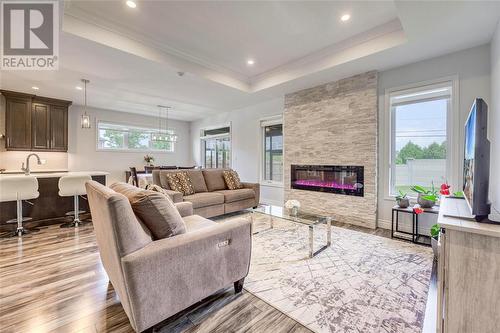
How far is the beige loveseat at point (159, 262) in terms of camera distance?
1283 mm

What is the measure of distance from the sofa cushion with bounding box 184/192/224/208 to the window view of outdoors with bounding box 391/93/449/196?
3121 millimetres

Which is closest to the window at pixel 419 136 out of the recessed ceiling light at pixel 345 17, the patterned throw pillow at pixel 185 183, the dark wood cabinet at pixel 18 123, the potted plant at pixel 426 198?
the potted plant at pixel 426 198

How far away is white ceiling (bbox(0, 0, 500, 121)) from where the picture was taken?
2514mm

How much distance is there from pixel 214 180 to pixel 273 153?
6.13ft

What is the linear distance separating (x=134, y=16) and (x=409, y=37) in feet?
11.5

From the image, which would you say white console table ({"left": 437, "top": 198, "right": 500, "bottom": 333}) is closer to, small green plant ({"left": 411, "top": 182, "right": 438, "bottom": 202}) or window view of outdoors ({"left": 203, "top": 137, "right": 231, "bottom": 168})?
small green plant ({"left": 411, "top": 182, "right": 438, "bottom": 202})

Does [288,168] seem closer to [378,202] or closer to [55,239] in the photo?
[378,202]

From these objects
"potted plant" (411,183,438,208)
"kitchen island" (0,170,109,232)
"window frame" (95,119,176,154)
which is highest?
"window frame" (95,119,176,154)

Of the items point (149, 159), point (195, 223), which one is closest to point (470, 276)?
point (195, 223)

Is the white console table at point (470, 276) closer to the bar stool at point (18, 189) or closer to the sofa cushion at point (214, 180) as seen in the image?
the sofa cushion at point (214, 180)

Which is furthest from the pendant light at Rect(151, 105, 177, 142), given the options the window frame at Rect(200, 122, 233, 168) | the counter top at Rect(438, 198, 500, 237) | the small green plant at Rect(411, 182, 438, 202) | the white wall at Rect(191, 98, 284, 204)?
the counter top at Rect(438, 198, 500, 237)

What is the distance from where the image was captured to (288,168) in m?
5.02

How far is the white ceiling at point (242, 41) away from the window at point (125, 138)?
1.98 meters

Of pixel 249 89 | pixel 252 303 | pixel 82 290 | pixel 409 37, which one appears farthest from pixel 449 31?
pixel 82 290
